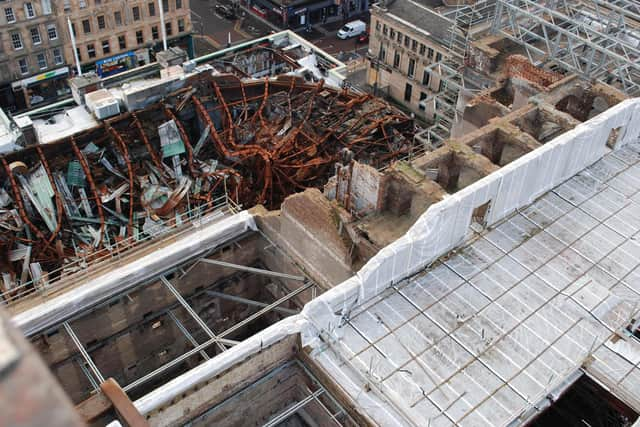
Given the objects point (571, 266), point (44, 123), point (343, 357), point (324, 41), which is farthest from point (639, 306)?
point (324, 41)

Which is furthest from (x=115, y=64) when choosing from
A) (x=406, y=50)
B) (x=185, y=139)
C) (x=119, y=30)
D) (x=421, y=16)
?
(x=421, y=16)

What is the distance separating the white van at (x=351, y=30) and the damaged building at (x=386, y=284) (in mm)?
46155

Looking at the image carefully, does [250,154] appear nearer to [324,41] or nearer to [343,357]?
[343,357]

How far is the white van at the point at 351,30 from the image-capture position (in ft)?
278

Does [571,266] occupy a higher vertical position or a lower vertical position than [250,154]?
higher

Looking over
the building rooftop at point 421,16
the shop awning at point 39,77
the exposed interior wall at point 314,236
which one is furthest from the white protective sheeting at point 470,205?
the shop awning at point 39,77

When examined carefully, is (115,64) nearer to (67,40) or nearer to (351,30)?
(67,40)

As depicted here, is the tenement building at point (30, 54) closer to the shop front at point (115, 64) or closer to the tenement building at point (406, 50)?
the shop front at point (115, 64)

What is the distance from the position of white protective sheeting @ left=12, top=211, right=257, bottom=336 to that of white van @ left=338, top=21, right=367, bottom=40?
5936 cm

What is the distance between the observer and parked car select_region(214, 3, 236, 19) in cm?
8856

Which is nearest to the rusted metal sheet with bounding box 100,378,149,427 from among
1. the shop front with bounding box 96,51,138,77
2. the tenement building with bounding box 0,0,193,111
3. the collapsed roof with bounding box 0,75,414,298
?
the collapsed roof with bounding box 0,75,414,298

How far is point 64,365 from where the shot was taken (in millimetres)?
27922

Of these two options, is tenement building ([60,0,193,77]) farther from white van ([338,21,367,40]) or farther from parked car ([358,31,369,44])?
parked car ([358,31,369,44])

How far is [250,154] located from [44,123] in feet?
46.2
